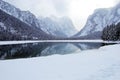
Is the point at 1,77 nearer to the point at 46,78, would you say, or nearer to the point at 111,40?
the point at 46,78

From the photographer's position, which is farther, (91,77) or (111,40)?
(111,40)

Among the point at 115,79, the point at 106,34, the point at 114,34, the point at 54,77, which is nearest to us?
the point at 115,79

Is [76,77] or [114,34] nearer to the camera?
[76,77]

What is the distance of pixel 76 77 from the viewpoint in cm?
1475

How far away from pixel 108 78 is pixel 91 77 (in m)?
1.29

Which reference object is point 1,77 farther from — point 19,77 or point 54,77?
point 54,77

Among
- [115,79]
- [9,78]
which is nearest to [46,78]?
[9,78]

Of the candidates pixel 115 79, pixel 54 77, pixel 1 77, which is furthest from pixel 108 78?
pixel 1 77

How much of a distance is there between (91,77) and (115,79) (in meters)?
1.85

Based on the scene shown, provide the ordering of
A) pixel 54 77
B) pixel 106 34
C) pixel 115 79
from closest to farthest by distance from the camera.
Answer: pixel 115 79, pixel 54 77, pixel 106 34

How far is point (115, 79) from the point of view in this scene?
13.8m

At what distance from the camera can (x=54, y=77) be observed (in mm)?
14719

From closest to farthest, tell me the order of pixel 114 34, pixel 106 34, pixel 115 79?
pixel 115 79
pixel 114 34
pixel 106 34

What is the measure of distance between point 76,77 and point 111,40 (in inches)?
4402
